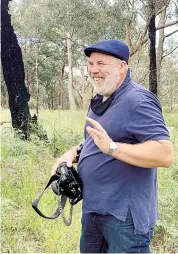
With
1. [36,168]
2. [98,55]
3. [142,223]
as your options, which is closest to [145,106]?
[98,55]

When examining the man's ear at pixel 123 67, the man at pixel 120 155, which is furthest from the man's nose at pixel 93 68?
the man's ear at pixel 123 67

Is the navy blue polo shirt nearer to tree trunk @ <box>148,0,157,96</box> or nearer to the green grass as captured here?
the green grass

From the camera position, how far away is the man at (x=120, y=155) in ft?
6.24

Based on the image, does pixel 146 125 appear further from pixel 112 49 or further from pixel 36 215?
pixel 36 215

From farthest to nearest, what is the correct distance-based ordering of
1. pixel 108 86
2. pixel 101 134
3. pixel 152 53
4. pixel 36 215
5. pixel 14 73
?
pixel 152 53 → pixel 14 73 → pixel 36 215 → pixel 108 86 → pixel 101 134

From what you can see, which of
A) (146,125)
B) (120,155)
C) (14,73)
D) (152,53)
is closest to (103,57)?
(146,125)

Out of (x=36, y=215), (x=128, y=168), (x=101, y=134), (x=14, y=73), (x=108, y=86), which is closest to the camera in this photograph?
(x=101, y=134)

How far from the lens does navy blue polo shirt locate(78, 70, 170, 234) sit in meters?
1.95

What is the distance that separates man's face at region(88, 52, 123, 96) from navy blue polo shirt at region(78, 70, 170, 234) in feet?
0.16

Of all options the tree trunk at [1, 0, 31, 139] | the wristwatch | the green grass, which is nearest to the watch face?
the wristwatch

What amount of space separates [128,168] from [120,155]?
0.15 metres

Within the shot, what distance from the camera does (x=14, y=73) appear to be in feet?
23.9

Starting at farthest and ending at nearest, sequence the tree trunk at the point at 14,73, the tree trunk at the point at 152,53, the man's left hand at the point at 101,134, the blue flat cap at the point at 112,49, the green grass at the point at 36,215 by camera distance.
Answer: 1. the tree trunk at the point at 152,53
2. the tree trunk at the point at 14,73
3. the green grass at the point at 36,215
4. the blue flat cap at the point at 112,49
5. the man's left hand at the point at 101,134

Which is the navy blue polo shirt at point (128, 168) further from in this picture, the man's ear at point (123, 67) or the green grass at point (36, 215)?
the green grass at point (36, 215)
